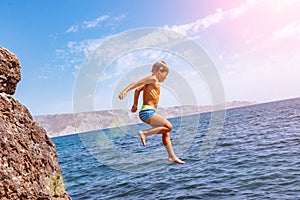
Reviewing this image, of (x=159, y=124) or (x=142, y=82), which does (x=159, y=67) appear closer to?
(x=142, y=82)

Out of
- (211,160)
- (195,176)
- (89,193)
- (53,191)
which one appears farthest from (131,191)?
(53,191)

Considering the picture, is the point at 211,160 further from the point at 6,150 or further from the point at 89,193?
the point at 6,150

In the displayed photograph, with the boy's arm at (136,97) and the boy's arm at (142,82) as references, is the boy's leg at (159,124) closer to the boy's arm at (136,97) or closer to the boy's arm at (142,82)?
the boy's arm at (136,97)

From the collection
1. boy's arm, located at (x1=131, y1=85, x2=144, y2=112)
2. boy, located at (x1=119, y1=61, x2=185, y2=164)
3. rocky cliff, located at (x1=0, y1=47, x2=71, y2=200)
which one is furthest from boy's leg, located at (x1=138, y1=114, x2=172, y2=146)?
rocky cliff, located at (x1=0, y1=47, x2=71, y2=200)

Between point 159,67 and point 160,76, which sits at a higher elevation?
point 159,67

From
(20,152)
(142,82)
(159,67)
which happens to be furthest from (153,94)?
(20,152)

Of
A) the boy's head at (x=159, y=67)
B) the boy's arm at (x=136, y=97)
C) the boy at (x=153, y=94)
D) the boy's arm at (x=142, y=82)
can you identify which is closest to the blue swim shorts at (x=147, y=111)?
the boy at (x=153, y=94)

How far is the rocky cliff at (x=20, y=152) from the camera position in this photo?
448cm

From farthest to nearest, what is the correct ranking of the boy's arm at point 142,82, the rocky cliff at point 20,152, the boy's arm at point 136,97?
the rocky cliff at point 20,152
the boy's arm at point 136,97
the boy's arm at point 142,82

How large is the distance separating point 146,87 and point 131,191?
1878 cm

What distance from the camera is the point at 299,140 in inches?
1232

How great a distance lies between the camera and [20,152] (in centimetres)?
475

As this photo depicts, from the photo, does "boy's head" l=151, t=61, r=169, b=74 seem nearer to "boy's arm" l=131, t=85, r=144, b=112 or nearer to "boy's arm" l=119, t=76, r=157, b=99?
"boy's arm" l=119, t=76, r=157, b=99

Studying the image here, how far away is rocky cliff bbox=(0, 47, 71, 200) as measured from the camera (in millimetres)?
4477
